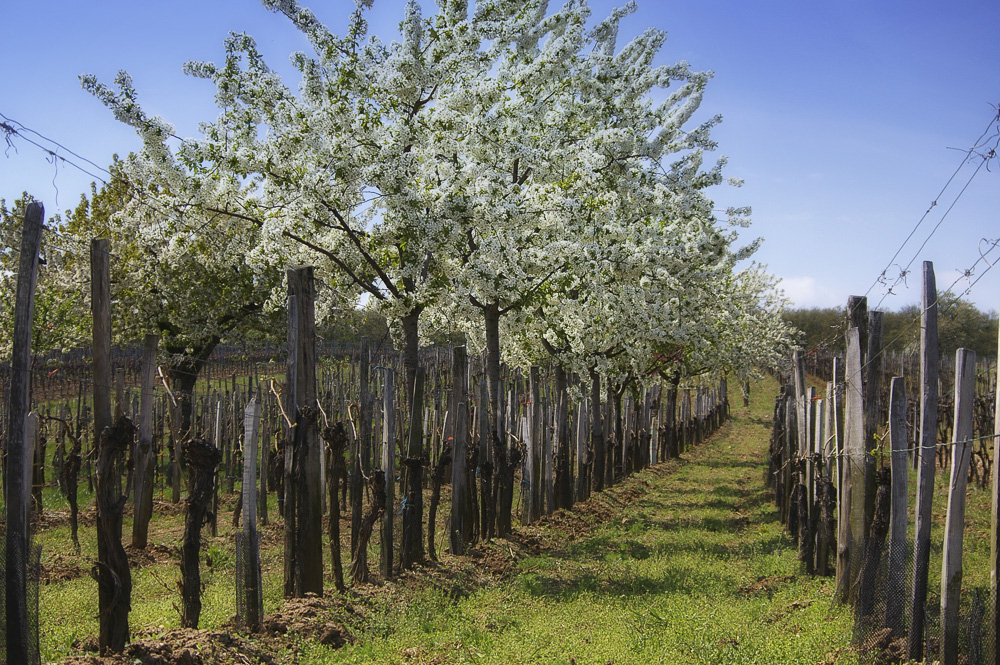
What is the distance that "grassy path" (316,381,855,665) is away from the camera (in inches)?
250

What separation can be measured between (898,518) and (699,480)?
44.2 ft

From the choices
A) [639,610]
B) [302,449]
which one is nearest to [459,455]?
[639,610]

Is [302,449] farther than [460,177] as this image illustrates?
No

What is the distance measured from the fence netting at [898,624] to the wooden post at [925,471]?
64mm

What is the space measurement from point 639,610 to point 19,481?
222 inches

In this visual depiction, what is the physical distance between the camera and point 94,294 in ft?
17.7

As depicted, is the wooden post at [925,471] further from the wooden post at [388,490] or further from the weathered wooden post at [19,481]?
the weathered wooden post at [19,481]

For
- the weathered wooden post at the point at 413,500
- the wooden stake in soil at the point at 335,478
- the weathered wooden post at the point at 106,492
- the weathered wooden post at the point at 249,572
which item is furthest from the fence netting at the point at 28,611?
the weathered wooden post at the point at 413,500

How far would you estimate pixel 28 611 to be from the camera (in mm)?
5051

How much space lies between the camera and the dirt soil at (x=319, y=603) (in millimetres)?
5441

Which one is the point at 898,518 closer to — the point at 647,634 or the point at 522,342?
the point at 647,634

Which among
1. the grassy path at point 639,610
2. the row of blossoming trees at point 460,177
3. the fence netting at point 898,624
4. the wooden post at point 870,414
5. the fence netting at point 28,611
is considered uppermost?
the row of blossoming trees at point 460,177

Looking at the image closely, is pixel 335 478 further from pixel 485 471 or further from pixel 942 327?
pixel 942 327

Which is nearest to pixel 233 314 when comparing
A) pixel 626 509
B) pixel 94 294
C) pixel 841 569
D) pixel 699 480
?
pixel 626 509
